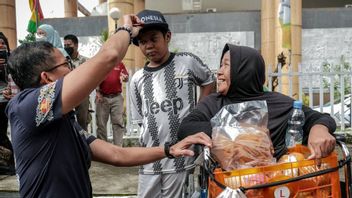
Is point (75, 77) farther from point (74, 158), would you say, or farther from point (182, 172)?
point (182, 172)

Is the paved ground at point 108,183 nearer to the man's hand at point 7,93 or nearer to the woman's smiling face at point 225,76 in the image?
the man's hand at point 7,93

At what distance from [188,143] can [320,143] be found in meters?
0.61

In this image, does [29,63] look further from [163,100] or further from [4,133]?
[4,133]

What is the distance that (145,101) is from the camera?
2.82 metres

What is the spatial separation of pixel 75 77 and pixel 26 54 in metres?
0.31

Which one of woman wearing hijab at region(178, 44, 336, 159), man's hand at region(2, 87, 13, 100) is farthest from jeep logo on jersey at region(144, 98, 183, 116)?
man's hand at region(2, 87, 13, 100)

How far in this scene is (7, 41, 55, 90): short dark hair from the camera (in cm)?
167

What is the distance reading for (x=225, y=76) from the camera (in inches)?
87.0

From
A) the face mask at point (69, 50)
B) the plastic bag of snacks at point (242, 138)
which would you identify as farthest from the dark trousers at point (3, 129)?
the plastic bag of snacks at point (242, 138)

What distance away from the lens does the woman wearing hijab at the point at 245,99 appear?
2072 mm

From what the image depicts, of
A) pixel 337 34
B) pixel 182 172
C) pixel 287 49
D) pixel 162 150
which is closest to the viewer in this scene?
pixel 162 150

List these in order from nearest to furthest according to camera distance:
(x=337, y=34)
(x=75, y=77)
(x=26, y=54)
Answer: (x=75, y=77), (x=26, y=54), (x=337, y=34)

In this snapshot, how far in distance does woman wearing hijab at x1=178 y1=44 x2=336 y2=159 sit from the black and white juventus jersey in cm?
46

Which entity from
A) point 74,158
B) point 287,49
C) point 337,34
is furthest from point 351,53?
point 74,158
